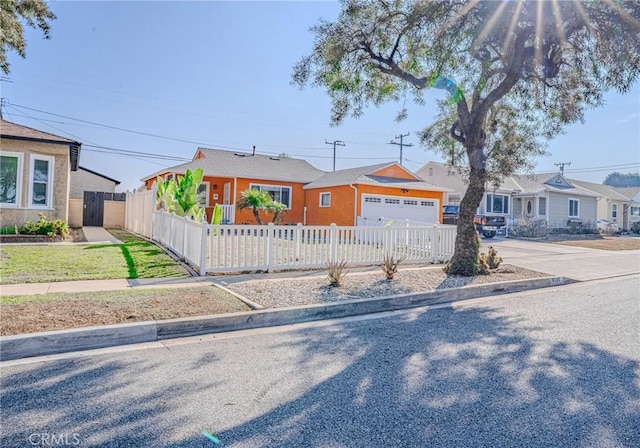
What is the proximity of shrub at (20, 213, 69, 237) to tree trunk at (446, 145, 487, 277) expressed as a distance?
40.8 ft

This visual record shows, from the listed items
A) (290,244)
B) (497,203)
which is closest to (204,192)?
(290,244)

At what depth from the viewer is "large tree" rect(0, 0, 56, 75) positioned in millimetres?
6766

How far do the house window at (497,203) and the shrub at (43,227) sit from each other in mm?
26166

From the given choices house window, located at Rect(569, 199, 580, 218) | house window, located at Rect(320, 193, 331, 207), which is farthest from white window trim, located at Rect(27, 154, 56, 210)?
house window, located at Rect(569, 199, 580, 218)

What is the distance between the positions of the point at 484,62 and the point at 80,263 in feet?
35.7

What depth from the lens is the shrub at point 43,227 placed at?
12.8 metres

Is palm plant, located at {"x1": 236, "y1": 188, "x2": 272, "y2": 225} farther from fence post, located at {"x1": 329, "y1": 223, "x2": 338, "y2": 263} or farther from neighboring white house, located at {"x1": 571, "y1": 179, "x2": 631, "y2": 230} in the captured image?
neighboring white house, located at {"x1": 571, "y1": 179, "x2": 631, "y2": 230}

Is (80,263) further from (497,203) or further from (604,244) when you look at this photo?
(497,203)

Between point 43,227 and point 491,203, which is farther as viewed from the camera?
point 491,203

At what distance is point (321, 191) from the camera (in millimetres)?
22172

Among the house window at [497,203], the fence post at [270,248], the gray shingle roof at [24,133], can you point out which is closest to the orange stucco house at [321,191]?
the gray shingle roof at [24,133]

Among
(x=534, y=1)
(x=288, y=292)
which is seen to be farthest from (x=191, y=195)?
(x=534, y=1)

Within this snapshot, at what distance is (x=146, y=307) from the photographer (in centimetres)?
566

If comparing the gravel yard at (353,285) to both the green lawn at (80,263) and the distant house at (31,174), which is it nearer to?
the green lawn at (80,263)
